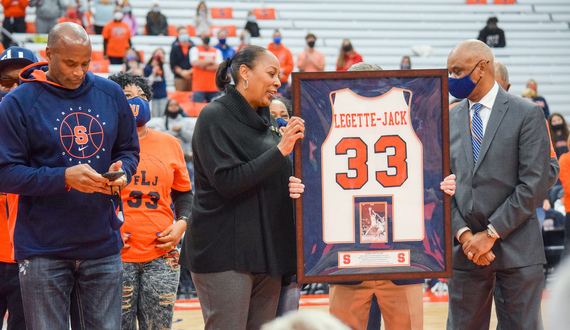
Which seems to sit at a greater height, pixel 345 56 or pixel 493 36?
pixel 493 36

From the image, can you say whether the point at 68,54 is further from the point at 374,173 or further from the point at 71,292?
the point at 374,173

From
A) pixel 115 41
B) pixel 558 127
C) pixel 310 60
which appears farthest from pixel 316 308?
pixel 115 41

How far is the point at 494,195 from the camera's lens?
142 inches

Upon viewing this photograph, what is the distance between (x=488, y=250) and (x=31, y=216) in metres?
2.26

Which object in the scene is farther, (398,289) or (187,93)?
(187,93)

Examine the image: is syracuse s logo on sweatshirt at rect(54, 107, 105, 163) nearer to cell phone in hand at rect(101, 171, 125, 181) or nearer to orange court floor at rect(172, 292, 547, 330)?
cell phone in hand at rect(101, 171, 125, 181)

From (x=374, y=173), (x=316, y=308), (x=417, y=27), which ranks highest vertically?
(x=417, y=27)

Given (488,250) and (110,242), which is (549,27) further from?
(110,242)

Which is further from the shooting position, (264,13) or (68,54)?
(264,13)

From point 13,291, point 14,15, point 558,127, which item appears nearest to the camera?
point 13,291

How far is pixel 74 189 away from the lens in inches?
117

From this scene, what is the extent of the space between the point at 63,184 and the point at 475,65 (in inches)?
87.5

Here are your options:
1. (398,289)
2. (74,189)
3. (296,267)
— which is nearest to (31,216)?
(74,189)

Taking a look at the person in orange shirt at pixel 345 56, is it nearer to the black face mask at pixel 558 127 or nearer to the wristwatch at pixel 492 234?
the black face mask at pixel 558 127
